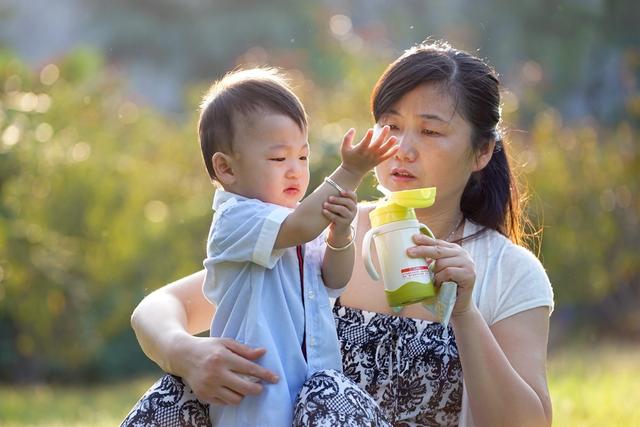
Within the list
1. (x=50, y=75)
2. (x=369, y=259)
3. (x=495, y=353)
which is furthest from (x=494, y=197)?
(x=50, y=75)

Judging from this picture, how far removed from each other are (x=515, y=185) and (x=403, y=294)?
100 cm

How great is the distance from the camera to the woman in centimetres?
281

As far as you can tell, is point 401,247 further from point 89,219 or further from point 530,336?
point 89,219

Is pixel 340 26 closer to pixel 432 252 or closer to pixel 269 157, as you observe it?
pixel 269 157

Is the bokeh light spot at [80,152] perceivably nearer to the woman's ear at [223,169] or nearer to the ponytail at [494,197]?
the ponytail at [494,197]

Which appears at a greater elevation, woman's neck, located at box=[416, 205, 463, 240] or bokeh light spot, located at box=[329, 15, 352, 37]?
bokeh light spot, located at box=[329, 15, 352, 37]

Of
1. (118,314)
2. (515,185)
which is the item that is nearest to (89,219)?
(118,314)

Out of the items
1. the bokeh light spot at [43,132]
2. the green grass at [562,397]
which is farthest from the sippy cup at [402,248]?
the bokeh light spot at [43,132]

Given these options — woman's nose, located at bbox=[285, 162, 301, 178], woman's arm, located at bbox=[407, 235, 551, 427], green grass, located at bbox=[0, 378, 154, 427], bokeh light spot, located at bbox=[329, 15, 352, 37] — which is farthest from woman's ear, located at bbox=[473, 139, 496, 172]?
bokeh light spot, located at bbox=[329, 15, 352, 37]

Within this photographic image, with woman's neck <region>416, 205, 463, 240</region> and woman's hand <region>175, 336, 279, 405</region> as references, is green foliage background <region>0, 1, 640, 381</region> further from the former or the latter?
woman's hand <region>175, 336, 279, 405</region>

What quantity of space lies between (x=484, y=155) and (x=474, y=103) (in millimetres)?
172

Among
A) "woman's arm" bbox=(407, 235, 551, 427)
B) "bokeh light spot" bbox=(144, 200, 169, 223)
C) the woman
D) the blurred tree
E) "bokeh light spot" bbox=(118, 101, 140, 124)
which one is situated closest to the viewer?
"woman's arm" bbox=(407, 235, 551, 427)

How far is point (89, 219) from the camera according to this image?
25.8 feet

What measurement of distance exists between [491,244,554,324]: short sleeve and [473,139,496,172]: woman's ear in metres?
0.28
